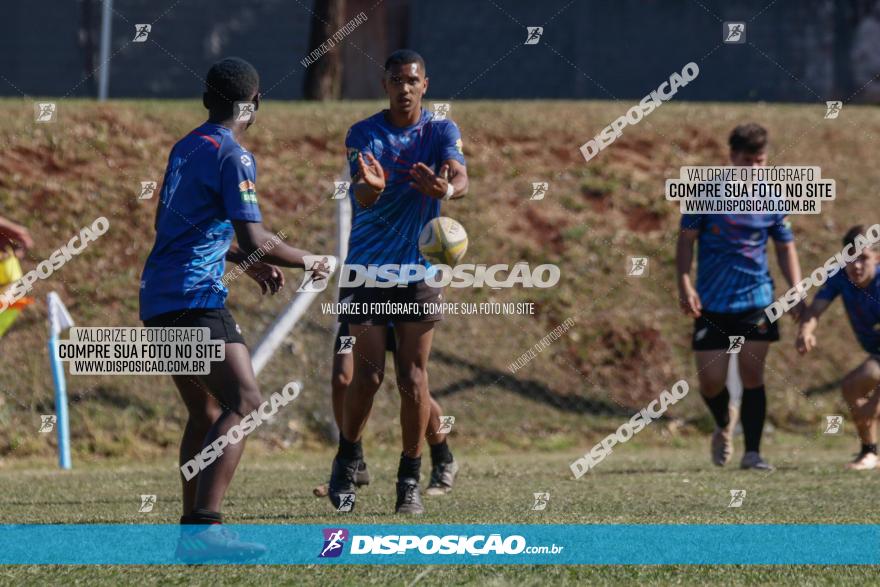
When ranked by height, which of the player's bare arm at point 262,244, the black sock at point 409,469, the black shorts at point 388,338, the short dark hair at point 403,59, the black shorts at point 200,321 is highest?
the short dark hair at point 403,59

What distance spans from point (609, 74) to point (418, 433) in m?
17.4

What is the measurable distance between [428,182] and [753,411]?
178 inches

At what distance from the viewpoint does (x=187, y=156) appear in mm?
5832

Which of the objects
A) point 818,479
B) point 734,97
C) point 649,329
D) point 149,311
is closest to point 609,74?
point 734,97

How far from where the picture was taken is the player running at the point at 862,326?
10.2 m

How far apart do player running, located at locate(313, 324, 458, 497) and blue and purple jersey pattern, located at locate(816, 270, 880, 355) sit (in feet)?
11.9

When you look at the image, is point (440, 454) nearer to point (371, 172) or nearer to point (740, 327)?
point (371, 172)

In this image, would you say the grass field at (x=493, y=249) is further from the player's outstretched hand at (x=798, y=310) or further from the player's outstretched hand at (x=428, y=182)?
the player's outstretched hand at (x=428, y=182)

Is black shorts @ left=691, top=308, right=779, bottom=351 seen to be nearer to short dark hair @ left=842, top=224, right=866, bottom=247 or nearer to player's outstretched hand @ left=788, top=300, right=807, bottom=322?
player's outstretched hand @ left=788, top=300, right=807, bottom=322

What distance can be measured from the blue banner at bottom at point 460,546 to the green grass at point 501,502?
0.11 meters

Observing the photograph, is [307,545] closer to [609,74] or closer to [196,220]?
[196,220]

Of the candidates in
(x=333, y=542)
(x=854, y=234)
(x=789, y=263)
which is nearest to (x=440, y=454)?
(x=333, y=542)

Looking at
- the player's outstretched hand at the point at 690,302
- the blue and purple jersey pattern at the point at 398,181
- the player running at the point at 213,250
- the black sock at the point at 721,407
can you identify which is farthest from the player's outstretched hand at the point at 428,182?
the black sock at the point at 721,407

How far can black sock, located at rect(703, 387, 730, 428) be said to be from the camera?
10.3 meters
